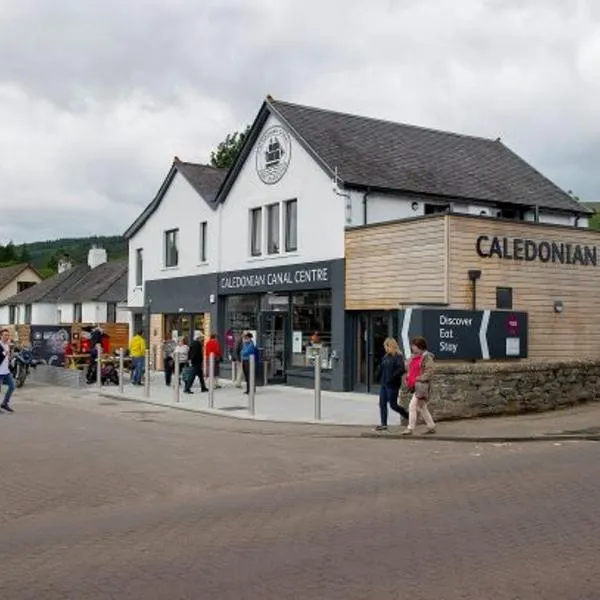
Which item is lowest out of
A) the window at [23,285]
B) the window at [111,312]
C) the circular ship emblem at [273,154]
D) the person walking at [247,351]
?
the person walking at [247,351]

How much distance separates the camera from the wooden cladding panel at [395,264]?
20.1m

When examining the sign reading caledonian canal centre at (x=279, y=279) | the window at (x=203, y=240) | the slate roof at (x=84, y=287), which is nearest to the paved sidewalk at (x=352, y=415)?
the sign reading caledonian canal centre at (x=279, y=279)

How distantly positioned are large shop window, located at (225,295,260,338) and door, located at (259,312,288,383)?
807 mm

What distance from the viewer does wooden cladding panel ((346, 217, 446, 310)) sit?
20.1 meters

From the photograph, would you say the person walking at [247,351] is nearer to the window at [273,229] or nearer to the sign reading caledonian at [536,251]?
the window at [273,229]

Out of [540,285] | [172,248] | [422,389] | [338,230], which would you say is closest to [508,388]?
[422,389]

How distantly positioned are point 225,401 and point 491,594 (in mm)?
15348

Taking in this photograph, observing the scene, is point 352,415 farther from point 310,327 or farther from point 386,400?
point 310,327

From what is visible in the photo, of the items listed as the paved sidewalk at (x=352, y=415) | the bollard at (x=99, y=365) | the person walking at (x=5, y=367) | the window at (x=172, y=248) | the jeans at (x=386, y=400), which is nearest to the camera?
the paved sidewalk at (x=352, y=415)

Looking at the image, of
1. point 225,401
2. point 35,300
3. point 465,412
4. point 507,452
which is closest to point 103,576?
point 507,452

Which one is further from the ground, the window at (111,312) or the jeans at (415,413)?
the window at (111,312)

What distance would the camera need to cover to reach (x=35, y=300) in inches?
2466

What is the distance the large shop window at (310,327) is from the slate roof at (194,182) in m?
6.48

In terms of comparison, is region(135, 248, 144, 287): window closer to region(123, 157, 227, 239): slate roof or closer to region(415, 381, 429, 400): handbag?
region(123, 157, 227, 239): slate roof
